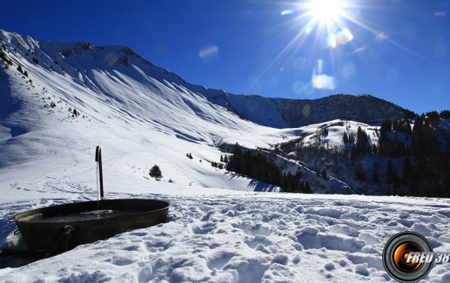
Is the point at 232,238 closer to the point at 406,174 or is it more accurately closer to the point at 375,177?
the point at 375,177

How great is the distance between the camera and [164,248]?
464cm

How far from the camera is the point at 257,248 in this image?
448cm

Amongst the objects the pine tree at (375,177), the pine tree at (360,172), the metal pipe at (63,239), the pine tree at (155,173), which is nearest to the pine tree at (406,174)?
the pine tree at (375,177)

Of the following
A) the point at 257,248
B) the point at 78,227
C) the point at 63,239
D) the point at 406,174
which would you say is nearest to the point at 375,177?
the point at 406,174

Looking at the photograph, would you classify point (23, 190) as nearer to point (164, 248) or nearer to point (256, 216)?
point (164, 248)

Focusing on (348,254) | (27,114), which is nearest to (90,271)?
(348,254)
